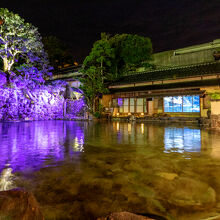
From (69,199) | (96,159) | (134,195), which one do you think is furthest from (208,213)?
(96,159)

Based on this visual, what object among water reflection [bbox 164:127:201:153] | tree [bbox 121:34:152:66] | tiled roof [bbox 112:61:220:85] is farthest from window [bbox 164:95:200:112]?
water reflection [bbox 164:127:201:153]

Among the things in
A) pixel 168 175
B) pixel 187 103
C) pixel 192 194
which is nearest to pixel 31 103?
pixel 187 103

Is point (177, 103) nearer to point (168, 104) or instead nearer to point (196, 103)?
point (168, 104)

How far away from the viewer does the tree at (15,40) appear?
686 inches

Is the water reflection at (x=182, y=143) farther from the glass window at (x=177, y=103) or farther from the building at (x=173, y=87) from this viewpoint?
A: the glass window at (x=177, y=103)

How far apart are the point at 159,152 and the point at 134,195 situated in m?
2.57

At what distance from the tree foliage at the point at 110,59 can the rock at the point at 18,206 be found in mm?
18078

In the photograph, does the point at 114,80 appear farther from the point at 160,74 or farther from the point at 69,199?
the point at 69,199

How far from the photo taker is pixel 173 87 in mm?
16375

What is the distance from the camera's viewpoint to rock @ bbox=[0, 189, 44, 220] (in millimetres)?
1105

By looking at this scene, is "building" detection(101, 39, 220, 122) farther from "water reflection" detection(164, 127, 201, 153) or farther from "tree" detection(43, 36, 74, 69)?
"tree" detection(43, 36, 74, 69)

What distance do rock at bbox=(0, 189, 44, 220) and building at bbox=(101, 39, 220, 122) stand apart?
46.3 ft

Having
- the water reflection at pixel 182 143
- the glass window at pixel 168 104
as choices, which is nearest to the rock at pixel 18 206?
the water reflection at pixel 182 143

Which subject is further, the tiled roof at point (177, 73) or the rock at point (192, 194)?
the tiled roof at point (177, 73)
